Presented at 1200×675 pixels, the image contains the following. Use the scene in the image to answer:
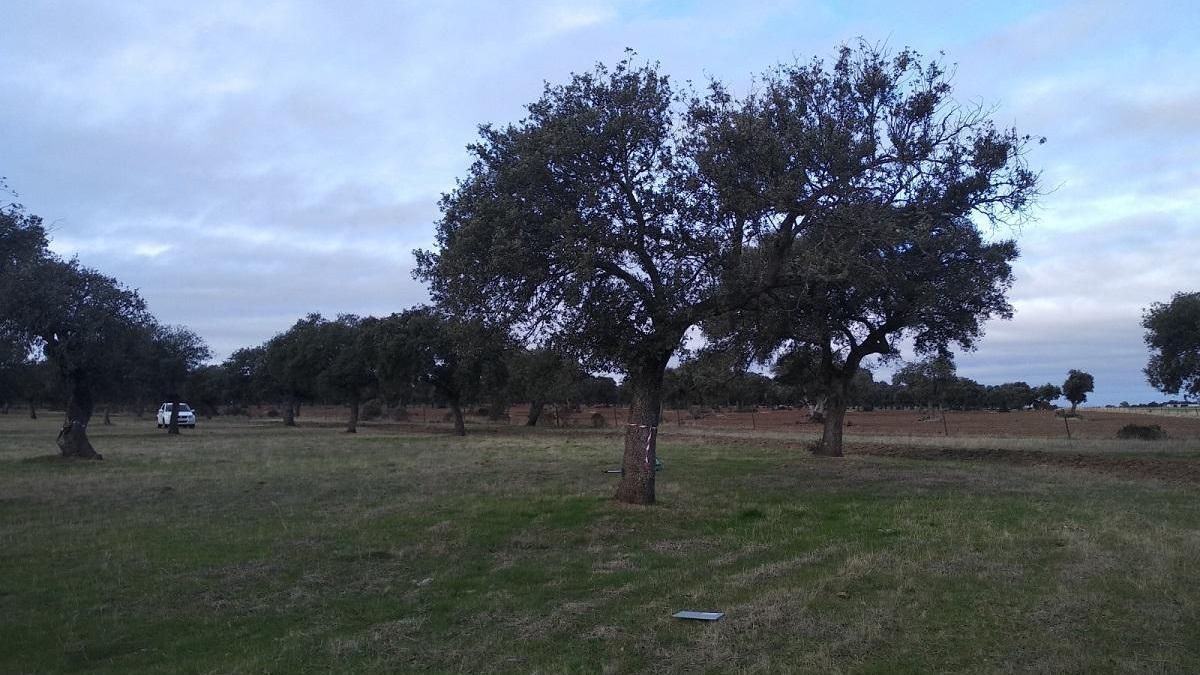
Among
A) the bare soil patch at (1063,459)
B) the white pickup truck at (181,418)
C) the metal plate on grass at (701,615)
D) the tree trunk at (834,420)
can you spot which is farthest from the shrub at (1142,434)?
the white pickup truck at (181,418)

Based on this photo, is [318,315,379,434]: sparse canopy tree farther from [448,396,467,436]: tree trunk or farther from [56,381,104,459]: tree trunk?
[56,381,104,459]: tree trunk

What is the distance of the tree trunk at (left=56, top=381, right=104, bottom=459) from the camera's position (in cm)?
2916

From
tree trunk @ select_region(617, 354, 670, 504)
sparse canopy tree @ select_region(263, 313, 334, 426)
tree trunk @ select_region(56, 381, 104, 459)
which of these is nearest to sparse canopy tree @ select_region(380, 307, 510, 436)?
sparse canopy tree @ select_region(263, 313, 334, 426)

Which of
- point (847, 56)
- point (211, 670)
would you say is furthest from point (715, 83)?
point (211, 670)

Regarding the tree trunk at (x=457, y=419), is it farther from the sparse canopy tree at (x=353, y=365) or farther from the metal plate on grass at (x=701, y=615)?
the metal plate on grass at (x=701, y=615)

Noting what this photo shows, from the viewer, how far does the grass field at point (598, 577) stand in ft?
23.4

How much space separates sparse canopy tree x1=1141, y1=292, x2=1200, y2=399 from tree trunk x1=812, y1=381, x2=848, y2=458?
460 inches

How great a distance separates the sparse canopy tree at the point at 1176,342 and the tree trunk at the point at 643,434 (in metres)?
23.3

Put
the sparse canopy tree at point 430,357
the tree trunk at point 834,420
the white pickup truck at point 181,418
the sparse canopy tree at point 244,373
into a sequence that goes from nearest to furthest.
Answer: the tree trunk at point 834,420
the sparse canopy tree at point 430,357
the white pickup truck at point 181,418
the sparse canopy tree at point 244,373

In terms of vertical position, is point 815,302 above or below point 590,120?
below

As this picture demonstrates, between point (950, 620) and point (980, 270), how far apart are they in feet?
43.5

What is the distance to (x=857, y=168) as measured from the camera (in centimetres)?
1463

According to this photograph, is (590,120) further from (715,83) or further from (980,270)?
(980,270)

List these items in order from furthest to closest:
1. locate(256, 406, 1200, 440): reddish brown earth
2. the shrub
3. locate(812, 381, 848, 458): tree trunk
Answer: locate(256, 406, 1200, 440): reddish brown earth
the shrub
locate(812, 381, 848, 458): tree trunk
